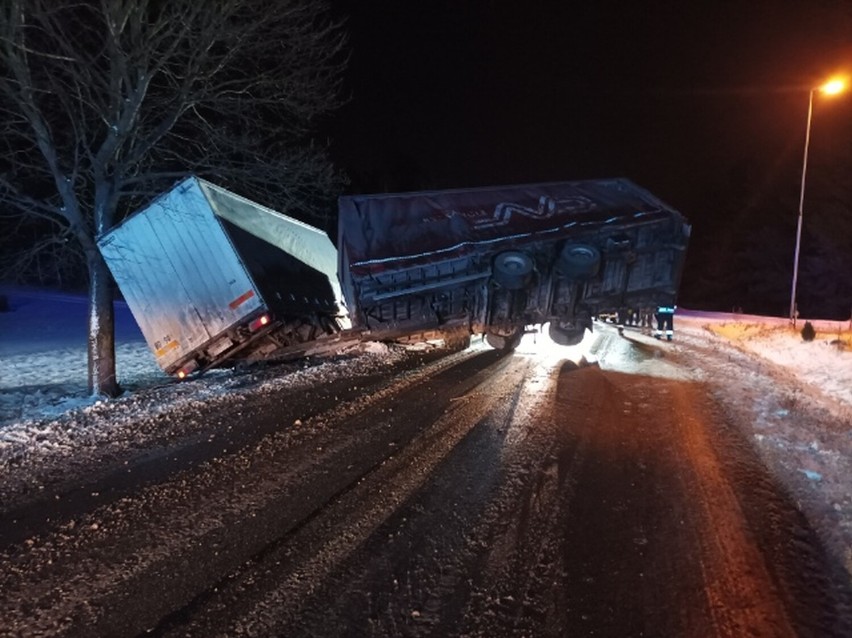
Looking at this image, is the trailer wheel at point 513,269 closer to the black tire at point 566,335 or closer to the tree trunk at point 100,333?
the black tire at point 566,335

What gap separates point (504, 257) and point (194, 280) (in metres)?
5.21

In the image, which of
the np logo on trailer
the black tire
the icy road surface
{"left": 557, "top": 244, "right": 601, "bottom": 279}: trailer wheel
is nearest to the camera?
the icy road surface

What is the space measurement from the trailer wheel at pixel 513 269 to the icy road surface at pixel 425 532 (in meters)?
3.35

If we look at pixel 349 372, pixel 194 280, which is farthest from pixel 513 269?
pixel 194 280

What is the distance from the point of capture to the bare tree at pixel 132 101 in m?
8.88

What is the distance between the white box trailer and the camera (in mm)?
9156

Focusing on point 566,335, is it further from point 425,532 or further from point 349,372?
point 425,532

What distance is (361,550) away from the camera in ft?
14.0

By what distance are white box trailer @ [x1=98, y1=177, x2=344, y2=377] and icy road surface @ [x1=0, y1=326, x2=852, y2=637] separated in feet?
6.09

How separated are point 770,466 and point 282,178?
8.83 m

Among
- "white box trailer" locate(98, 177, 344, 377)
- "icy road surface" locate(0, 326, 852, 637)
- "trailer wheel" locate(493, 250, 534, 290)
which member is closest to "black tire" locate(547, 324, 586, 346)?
"trailer wheel" locate(493, 250, 534, 290)

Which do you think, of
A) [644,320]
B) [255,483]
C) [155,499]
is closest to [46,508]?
[155,499]

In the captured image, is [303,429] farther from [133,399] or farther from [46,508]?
[133,399]

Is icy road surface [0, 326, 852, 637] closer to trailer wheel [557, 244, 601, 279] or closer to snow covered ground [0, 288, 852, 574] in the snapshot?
snow covered ground [0, 288, 852, 574]
